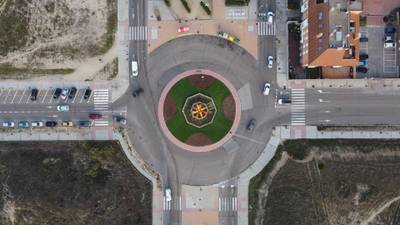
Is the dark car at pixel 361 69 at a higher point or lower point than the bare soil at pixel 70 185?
higher

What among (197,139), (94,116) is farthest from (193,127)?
(94,116)

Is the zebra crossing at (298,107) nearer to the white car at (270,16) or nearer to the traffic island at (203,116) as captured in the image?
the traffic island at (203,116)

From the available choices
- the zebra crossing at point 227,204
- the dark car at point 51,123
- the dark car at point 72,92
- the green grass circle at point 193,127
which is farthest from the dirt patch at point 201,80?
the dark car at point 51,123

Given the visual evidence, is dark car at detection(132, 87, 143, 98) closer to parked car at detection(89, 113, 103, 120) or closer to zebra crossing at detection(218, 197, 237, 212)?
parked car at detection(89, 113, 103, 120)

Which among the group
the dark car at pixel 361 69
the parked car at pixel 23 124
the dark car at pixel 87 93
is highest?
the dark car at pixel 361 69

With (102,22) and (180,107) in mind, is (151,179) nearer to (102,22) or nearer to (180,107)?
(180,107)

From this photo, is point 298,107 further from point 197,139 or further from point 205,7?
point 205,7

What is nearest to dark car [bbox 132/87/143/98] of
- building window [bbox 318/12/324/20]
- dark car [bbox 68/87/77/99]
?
dark car [bbox 68/87/77/99]

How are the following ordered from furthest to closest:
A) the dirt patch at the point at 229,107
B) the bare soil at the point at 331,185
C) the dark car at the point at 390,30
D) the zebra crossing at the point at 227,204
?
1. the dirt patch at the point at 229,107
2. the zebra crossing at the point at 227,204
3. the dark car at the point at 390,30
4. the bare soil at the point at 331,185
